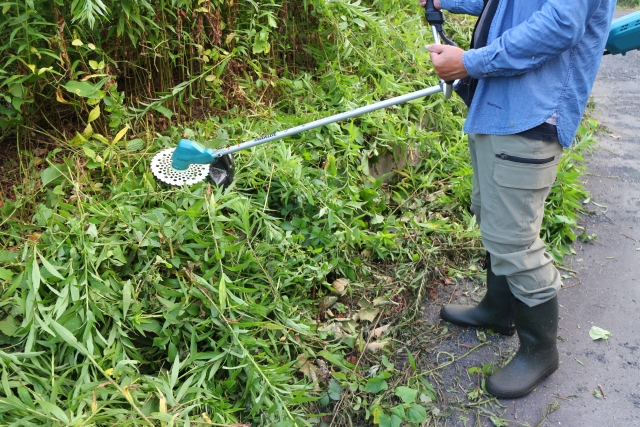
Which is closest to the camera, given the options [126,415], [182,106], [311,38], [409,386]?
[126,415]

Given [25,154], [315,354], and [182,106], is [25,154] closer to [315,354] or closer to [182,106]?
[182,106]

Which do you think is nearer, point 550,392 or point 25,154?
point 550,392

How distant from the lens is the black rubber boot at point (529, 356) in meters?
2.49

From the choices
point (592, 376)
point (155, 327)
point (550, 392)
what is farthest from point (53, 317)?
point (592, 376)

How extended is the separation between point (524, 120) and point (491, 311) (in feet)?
3.77

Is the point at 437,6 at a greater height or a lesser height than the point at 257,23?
greater

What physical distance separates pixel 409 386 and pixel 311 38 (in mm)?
2677

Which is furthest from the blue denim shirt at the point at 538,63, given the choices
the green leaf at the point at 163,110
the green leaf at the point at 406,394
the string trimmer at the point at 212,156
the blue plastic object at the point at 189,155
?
the green leaf at the point at 163,110

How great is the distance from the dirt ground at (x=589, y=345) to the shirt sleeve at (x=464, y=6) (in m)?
1.51

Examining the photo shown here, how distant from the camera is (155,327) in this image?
2373mm

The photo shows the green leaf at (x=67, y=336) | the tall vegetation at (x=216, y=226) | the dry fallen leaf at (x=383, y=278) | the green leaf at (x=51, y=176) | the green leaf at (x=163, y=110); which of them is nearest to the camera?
the green leaf at (x=67, y=336)

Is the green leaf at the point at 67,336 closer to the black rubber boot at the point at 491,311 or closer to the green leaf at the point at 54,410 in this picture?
the green leaf at the point at 54,410

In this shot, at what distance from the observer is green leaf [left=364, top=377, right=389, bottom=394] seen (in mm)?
2527

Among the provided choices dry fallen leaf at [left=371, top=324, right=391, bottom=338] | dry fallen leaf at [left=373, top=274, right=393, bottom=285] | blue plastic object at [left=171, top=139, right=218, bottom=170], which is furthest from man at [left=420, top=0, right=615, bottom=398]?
blue plastic object at [left=171, top=139, right=218, bottom=170]
